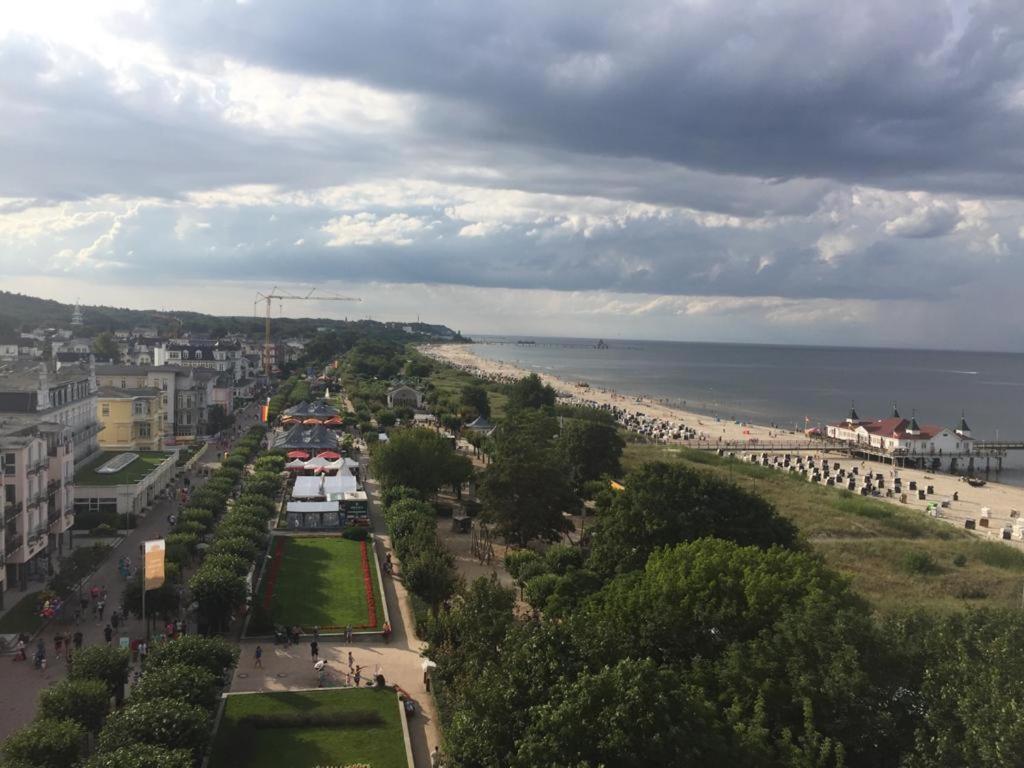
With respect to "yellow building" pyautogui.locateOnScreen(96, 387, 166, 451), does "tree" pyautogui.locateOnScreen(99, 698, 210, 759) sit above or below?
A: below

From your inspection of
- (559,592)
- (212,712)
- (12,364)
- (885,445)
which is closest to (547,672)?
(212,712)

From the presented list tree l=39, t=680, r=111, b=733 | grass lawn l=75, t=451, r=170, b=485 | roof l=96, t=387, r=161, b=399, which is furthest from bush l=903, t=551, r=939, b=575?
roof l=96, t=387, r=161, b=399

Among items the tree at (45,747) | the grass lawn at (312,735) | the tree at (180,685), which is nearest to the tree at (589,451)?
the grass lawn at (312,735)

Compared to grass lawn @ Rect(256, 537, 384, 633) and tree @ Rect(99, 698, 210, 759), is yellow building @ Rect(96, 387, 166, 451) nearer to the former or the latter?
grass lawn @ Rect(256, 537, 384, 633)

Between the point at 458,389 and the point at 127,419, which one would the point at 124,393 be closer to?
the point at 127,419

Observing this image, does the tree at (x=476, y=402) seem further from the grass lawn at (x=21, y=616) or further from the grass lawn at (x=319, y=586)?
the grass lawn at (x=21, y=616)
